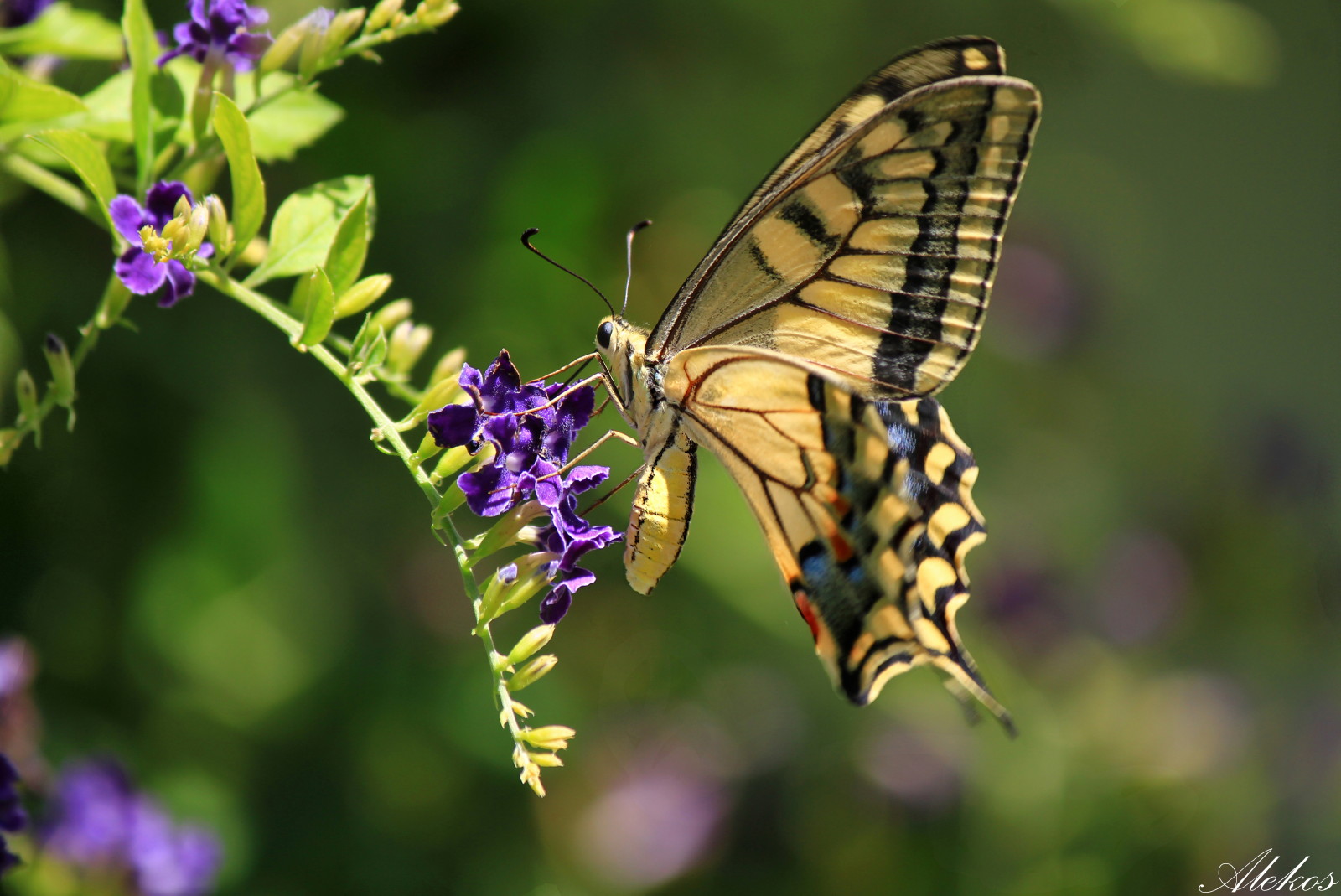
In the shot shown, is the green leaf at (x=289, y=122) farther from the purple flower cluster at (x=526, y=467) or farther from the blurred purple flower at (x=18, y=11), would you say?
the purple flower cluster at (x=526, y=467)

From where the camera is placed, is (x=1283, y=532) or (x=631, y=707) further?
(x=1283, y=532)

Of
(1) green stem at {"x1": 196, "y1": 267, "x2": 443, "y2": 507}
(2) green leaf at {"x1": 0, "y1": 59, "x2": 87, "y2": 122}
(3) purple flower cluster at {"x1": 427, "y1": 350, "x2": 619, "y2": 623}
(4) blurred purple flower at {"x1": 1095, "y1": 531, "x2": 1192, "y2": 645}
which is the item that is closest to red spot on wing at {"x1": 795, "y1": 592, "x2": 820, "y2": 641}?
(3) purple flower cluster at {"x1": 427, "y1": 350, "x2": 619, "y2": 623}

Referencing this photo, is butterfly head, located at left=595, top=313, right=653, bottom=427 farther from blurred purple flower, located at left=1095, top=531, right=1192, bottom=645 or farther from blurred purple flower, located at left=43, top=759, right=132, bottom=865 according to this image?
blurred purple flower, located at left=1095, top=531, right=1192, bottom=645

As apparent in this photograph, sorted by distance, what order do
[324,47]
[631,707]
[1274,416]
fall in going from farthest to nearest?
1. [1274,416]
2. [631,707]
3. [324,47]

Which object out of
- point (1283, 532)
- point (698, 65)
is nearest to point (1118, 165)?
point (1283, 532)

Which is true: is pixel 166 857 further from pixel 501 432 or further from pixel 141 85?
pixel 141 85

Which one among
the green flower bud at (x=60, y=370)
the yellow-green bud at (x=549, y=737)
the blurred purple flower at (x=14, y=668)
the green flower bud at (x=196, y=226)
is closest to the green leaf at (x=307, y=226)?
the green flower bud at (x=196, y=226)

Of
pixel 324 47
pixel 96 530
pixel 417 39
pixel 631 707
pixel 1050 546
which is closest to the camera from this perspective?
pixel 324 47

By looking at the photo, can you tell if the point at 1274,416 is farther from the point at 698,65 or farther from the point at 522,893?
the point at 522,893
